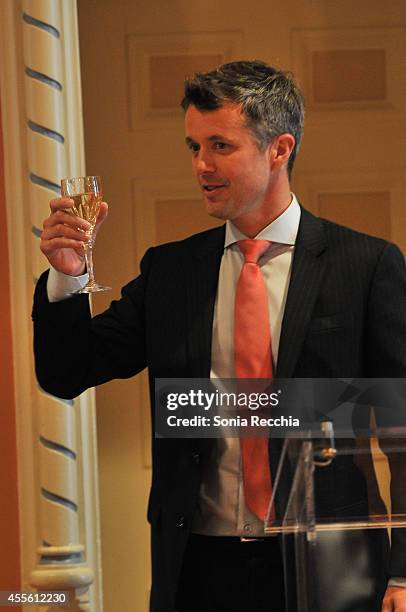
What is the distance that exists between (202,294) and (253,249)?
0.13 metres

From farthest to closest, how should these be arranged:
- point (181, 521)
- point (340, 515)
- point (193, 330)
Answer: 1. point (193, 330)
2. point (181, 521)
3. point (340, 515)

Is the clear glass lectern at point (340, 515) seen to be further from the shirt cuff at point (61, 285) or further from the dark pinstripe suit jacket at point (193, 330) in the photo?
the shirt cuff at point (61, 285)

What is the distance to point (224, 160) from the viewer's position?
2053 mm

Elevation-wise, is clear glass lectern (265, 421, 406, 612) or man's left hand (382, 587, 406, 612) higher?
clear glass lectern (265, 421, 406, 612)

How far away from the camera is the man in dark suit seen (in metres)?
1.93

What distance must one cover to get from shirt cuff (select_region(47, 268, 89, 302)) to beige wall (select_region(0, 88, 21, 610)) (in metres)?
0.94

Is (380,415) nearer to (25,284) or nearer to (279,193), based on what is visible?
(279,193)

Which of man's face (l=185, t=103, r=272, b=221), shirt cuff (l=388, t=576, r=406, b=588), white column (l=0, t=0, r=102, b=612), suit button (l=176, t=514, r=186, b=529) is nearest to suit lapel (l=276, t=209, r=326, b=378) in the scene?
man's face (l=185, t=103, r=272, b=221)

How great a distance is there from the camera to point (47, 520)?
289 centimetres

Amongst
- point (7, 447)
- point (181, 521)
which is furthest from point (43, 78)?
point (181, 521)

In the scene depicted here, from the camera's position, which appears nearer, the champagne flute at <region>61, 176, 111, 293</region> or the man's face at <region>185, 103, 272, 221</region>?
the champagne flute at <region>61, 176, 111, 293</region>

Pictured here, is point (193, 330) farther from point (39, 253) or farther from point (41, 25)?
point (41, 25)

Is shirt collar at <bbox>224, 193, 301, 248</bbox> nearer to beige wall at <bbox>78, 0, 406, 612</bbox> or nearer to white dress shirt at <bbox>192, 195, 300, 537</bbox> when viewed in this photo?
white dress shirt at <bbox>192, 195, 300, 537</bbox>

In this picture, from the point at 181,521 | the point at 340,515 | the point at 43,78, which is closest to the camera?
the point at 340,515
